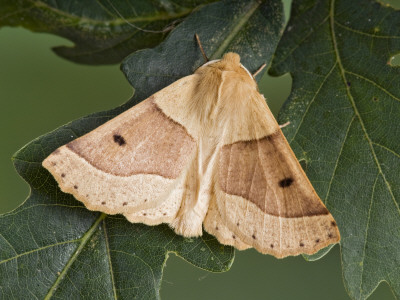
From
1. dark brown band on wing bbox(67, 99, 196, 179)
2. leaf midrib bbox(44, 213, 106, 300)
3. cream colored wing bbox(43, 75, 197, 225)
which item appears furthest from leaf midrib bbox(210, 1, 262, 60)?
leaf midrib bbox(44, 213, 106, 300)

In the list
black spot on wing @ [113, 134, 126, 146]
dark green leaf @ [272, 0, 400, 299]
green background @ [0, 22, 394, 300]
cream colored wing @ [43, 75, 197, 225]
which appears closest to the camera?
cream colored wing @ [43, 75, 197, 225]

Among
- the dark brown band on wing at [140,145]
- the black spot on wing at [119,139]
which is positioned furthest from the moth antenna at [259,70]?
the black spot on wing at [119,139]

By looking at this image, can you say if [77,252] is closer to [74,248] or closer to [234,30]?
A: [74,248]

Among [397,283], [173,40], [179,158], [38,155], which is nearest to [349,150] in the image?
[397,283]

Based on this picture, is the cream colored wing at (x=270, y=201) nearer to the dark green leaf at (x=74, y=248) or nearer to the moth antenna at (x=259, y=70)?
the dark green leaf at (x=74, y=248)

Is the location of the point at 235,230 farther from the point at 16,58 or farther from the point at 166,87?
the point at 16,58

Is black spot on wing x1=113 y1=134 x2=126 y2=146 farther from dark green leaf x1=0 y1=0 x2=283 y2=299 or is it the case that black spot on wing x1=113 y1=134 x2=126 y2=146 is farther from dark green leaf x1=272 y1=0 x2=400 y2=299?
dark green leaf x1=272 y1=0 x2=400 y2=299

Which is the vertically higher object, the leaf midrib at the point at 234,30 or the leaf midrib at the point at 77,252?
the leaf midrib at the point at 234,30
